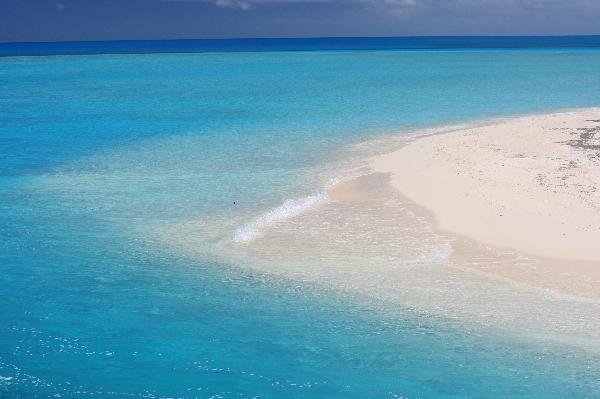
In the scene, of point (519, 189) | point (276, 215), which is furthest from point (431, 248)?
point (519, 189)

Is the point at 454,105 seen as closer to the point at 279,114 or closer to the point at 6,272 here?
the point at 279,114

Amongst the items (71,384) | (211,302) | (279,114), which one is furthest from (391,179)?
(279,114)

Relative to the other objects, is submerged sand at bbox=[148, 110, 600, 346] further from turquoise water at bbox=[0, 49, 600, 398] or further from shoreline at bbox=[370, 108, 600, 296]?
turquoise water at bbox=[0, 49, 600, 398]

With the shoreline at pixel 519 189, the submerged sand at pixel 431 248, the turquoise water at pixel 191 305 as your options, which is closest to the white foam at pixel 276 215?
the submerged sand at pixel 431 248

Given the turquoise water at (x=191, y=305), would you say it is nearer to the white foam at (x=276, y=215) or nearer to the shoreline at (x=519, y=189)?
the white foam at (x=276, y=215)

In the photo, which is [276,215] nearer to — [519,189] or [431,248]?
[431,248]
